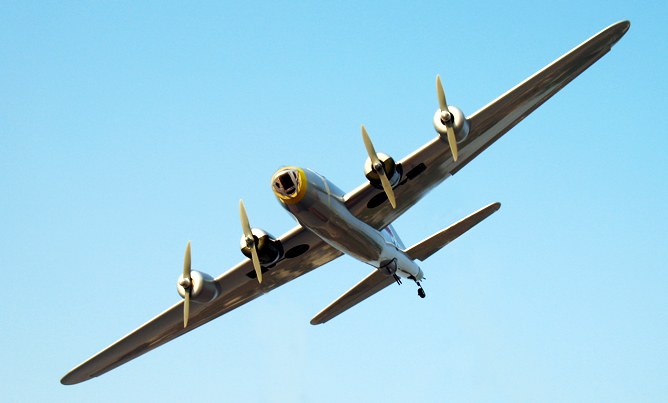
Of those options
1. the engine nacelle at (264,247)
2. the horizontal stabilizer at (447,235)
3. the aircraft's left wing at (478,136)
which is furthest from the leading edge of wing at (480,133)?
the engine nacelle at (264,247)

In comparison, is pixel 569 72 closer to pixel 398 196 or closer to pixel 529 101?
pixel 529 101

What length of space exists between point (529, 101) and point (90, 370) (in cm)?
2358

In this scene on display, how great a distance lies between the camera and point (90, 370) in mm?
28641

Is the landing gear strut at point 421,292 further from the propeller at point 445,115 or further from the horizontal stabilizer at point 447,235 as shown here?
the propeller at point 445,115

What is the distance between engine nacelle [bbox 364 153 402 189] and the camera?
20828mm

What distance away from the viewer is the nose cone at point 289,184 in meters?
19.8

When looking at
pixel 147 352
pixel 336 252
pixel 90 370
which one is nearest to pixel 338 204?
pixel 336 252

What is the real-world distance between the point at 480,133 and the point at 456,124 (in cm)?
277

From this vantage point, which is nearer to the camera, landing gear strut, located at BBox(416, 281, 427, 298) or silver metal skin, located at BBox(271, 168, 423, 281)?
silver metal skin, located at BBox(271, 168, 423, 281)

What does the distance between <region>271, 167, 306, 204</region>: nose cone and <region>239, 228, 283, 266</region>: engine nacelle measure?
12.8ft

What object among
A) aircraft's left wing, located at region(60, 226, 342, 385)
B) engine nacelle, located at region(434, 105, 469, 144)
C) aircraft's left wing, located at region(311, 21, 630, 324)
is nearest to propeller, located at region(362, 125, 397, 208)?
aircraft's left wing, located at region(311, 21, 630, 324)

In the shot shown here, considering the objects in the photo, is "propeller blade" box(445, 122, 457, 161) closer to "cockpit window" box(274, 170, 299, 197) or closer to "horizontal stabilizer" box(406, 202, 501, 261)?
"horizontal stabilizer" box(406, 202, 501, 261)

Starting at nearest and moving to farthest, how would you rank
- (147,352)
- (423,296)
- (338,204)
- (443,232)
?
(338,204) < (443,232) < (423,296) < (147,352)

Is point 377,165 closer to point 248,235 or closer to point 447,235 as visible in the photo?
point 248,235
